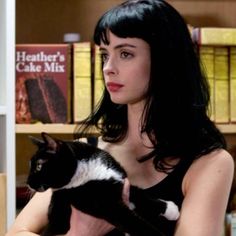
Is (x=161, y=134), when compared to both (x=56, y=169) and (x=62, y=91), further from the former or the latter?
(x=62, y=91)

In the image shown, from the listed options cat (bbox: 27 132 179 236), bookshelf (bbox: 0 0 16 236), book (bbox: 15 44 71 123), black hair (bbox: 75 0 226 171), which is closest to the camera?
cat (bbox: 27 132 179 236)

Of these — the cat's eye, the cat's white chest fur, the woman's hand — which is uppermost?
the cat's eye

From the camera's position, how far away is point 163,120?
119 centimetres

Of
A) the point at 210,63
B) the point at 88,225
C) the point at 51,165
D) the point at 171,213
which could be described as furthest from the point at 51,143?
the point at 210,63

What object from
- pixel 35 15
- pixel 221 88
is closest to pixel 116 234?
pixel 221 88

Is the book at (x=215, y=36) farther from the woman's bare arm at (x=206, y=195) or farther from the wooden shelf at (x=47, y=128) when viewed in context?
the woman's bare arm at (x=206, y=195)

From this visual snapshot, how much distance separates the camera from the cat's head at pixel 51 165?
1.04 meters

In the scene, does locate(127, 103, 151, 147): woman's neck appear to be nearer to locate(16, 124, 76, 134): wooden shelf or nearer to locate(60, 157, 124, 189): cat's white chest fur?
locate(60, 157, 124, 189): cat's white chest fur

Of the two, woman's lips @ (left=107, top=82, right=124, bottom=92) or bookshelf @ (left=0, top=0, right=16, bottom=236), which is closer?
woman's lips @ (left=107, top=82, right=124, bottom=92)

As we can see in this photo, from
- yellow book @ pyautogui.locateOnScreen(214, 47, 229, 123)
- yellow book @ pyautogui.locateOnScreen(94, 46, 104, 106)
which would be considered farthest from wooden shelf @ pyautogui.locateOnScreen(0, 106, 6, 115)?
yellow book @ pyautogui.locateOnScreen(214, 47, 229, 123)

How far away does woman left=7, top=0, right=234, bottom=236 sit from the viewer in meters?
1.09

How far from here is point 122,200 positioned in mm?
1029

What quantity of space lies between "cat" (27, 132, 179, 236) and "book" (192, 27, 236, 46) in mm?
757

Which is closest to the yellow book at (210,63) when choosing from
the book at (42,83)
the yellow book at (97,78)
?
the yellow book at (97,78)
